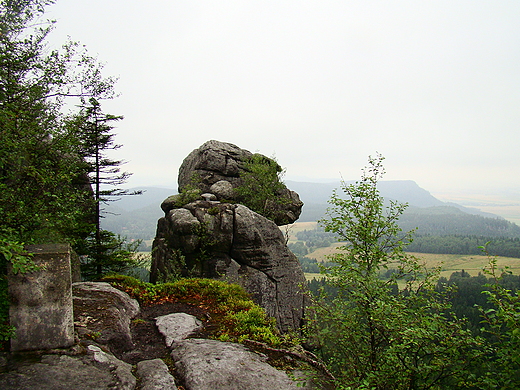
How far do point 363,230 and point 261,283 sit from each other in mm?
15312

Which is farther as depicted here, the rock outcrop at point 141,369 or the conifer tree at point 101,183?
the conifer tree at point 101,183

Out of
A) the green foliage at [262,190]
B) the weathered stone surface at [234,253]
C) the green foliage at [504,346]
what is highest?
the green foliage at [262,190]

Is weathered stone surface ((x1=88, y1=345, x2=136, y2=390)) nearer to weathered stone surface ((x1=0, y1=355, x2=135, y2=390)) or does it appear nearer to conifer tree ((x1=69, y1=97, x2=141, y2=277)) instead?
weathered stone surface ((x1=0, y1=355, x2=135, y2=390))

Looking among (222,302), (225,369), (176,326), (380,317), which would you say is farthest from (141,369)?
(380,317)

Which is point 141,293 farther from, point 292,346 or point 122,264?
point 122,264

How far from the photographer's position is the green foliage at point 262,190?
2583 cm

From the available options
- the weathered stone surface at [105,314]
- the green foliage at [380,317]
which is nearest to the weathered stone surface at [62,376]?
the weathered stone surface at [105,314]

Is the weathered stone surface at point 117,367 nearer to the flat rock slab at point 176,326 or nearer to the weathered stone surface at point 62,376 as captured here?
the weathered stone surface at point 62,376

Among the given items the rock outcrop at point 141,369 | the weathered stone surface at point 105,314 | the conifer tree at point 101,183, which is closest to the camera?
the rock outcrop at point 141,369

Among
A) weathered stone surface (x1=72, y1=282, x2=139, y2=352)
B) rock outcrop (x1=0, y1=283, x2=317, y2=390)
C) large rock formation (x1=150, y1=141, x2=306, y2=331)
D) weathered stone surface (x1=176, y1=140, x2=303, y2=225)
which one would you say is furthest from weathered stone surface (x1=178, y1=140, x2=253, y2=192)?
rock outcrop (x1=0, y1=283, x2=317, y2=390)

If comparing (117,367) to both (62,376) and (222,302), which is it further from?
(222,302)

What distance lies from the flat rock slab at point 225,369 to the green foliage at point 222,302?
96 centimetres

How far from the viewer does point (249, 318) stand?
985 cm

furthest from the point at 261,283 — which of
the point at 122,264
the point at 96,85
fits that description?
the point at 96,85
